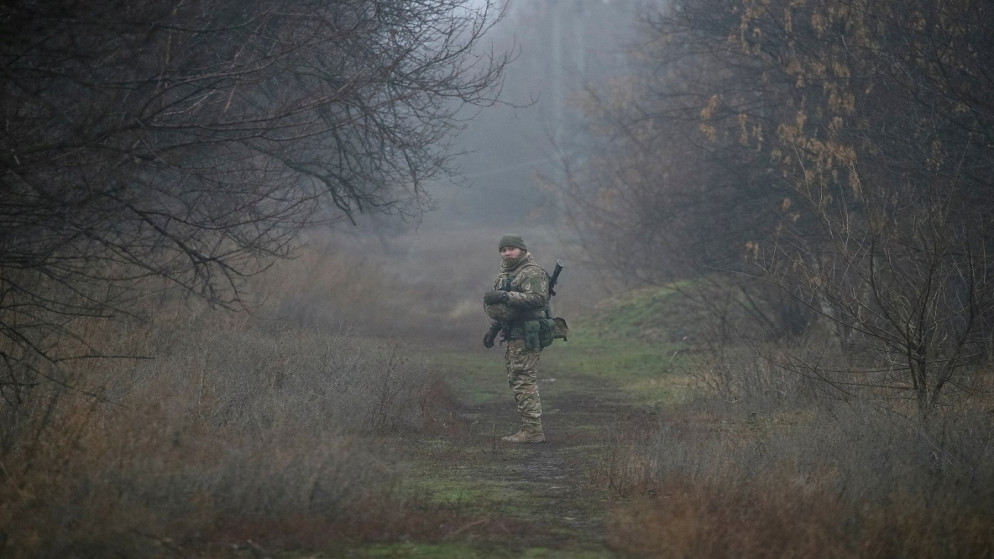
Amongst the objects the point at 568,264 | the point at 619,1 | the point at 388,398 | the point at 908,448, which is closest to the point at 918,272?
the point at 908,448

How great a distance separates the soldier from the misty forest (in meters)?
0.26

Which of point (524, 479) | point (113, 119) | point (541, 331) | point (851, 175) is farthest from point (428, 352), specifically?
point (113, 119)

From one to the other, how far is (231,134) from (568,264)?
34490 millimetres

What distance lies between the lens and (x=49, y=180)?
263 inches

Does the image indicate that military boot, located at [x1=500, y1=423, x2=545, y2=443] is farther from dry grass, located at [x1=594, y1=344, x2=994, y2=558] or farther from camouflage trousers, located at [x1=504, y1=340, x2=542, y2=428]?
dry grass, located at [x1=594, y1=344, x2=994, y2=558]

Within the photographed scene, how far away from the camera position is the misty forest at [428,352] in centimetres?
591

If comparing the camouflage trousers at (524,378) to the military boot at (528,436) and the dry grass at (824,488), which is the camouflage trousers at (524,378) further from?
the dry grass at (824,488)

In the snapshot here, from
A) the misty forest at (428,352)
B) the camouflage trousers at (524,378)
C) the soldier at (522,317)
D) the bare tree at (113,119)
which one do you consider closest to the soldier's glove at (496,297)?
the soldier at (522,317)

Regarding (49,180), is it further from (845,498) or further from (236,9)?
(845,498)

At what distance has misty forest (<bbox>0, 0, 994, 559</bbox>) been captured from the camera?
19.4 ft

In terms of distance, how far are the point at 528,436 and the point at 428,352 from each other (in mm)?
9004

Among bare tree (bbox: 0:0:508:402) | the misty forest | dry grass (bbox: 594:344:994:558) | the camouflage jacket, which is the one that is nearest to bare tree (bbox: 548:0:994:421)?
the misty forest

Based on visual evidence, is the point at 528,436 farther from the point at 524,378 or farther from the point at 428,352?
the point at 428,352

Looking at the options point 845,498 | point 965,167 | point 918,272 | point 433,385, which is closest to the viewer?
point 845,498
